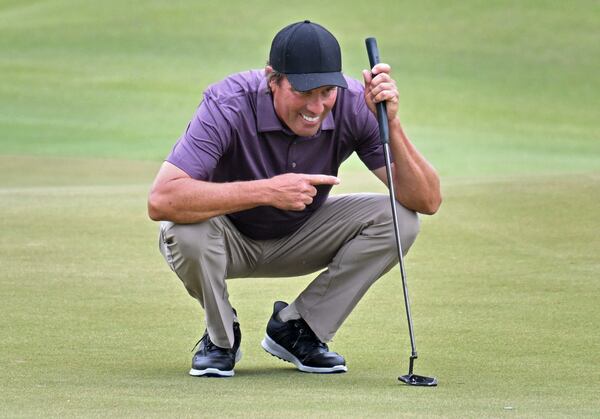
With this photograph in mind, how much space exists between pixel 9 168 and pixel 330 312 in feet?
30.2

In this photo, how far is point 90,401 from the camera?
142 inches

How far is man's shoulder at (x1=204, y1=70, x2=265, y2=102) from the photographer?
4230 millimetres

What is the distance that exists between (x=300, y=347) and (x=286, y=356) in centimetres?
8

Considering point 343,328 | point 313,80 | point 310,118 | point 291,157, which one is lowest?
point 343,328

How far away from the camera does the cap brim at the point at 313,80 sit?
4043mm

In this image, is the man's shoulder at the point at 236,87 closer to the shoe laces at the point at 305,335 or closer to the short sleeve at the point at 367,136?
the short sleeve at the point at 367,136

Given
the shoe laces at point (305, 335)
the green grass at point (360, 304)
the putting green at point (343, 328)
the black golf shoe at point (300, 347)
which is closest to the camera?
the putting green at point (343, 328)

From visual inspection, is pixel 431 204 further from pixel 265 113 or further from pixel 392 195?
pixel 265 113

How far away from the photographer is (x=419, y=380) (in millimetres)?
3949

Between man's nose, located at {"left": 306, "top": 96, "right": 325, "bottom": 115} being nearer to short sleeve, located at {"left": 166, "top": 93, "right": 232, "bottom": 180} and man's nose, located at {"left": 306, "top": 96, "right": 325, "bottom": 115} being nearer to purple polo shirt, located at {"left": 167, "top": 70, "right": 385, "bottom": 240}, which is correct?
purple polo shirt, located at {"left": 167, "top": 70, "right": 385, "bottom": 240}

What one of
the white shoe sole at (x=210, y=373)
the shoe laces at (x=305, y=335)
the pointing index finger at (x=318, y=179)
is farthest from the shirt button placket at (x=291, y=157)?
the white shoe sole at (x=210, y=373)

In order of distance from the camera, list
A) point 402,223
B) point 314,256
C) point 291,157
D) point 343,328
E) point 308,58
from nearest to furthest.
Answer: point 308,58 < point 291,157 < point 402,223 < point 314,256 < point 343,328

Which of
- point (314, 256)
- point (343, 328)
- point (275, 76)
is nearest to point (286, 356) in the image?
point (314, 256)

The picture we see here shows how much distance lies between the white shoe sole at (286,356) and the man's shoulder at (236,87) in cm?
88
